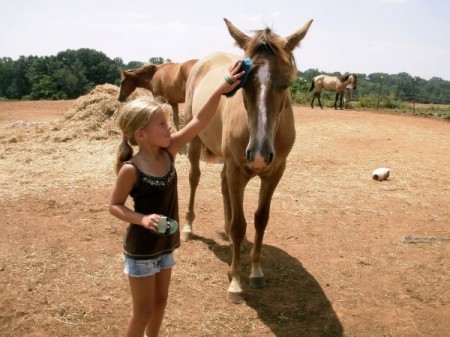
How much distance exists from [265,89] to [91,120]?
7.72 m

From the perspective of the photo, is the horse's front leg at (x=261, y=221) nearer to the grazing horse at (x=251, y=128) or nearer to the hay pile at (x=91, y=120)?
the grazing horse at (x=251, y=128)

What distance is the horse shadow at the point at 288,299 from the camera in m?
2.83

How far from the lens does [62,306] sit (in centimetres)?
287

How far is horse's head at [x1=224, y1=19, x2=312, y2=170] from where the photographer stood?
235 cm

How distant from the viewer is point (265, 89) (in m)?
2.43

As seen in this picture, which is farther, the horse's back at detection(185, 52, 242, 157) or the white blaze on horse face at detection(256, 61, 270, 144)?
the horse's back at detection(185, 52, 242, 157)

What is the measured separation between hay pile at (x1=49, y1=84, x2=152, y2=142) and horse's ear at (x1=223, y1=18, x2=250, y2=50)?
6.44 meters

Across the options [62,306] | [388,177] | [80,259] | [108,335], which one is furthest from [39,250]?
[388,177]

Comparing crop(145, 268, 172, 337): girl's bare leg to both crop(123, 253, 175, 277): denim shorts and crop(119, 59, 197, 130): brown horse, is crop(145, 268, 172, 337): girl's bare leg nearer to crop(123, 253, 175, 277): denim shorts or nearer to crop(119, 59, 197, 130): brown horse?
crop(123, 253, 175, 277): denim shorts

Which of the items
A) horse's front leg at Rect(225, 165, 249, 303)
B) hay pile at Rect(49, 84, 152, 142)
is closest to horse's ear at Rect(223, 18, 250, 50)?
horse's front leg at Rect(225, 165, 249, 303)

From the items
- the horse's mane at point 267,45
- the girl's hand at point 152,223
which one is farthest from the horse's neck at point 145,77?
the girl's hand at point 152,223

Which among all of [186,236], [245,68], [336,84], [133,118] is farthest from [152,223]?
[336,84]

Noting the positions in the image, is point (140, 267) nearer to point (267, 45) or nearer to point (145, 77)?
point (267, 45)

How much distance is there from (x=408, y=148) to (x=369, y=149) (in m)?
1.06
